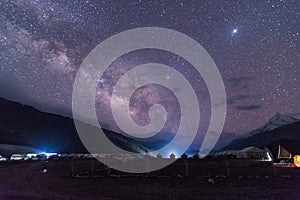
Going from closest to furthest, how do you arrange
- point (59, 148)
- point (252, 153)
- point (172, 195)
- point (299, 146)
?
1. point (172, 195)
2. point (252, 153)
3. point (299, 146)
4. point (59, 148)

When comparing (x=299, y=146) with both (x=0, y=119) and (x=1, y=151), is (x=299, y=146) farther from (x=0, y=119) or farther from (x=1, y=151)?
(x=0, y=119)

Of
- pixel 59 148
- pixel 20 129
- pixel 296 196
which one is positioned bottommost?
pixel 296 196

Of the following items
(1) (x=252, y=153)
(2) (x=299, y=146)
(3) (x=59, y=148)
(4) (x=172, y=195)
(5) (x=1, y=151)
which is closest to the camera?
(4) (x=172, y=195)

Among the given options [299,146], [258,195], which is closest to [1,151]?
[258,195]

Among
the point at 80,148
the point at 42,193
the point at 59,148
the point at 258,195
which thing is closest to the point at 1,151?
the point at 59,148

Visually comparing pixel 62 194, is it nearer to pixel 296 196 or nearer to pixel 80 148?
pixel 296 196

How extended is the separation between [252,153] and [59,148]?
135m

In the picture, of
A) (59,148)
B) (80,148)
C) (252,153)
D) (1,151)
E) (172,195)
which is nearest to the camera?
(172,195)

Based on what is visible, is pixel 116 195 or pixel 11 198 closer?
pixel 11 198

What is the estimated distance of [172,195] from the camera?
1716 cm

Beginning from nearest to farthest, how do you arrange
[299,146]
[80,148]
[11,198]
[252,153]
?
[11,198] → [252,153] → [299,146] → [80,148]

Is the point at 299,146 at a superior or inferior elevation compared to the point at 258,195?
superior

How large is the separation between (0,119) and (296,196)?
20434 cm

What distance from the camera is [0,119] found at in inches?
7446
